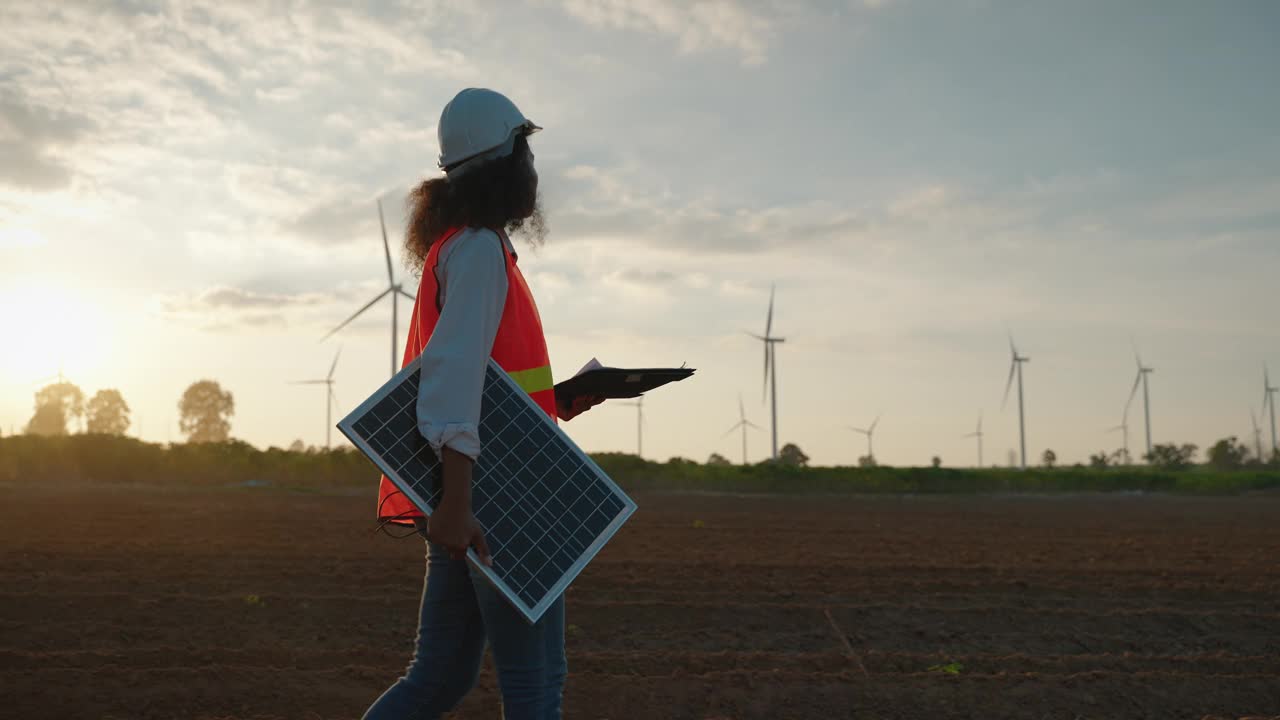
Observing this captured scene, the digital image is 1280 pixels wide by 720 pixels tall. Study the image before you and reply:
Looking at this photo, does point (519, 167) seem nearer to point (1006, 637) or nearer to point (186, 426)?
point (1006, 637)

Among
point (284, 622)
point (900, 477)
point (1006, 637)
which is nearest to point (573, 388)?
point (284, 622)

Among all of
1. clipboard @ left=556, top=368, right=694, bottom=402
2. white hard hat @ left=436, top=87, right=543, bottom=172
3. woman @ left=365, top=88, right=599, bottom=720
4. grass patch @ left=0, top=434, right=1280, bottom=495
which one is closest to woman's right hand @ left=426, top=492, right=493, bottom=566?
woman @ left=365, top=88, right=599, bottom=720

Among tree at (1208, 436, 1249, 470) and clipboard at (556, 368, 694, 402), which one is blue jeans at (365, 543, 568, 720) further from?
tree at (1208, 436, 1249, 470)

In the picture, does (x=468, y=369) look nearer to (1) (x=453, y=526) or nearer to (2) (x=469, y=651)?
(1) (x=453, y=526)

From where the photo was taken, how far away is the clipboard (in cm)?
285

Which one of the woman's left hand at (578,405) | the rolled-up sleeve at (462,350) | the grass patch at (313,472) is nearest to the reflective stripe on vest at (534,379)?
the rolled-up sleeve at (462,350)

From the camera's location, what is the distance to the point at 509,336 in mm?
2547

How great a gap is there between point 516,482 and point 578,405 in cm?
58

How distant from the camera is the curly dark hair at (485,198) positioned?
101 inches

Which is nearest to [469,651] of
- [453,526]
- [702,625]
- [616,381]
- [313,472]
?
[453,526]

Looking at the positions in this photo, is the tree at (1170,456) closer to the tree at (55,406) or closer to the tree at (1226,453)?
the tree at (1226,453)

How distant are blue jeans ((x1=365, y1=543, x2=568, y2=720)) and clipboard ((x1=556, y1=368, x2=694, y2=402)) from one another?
607mm

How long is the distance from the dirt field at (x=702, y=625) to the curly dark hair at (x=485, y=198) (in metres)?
3.14

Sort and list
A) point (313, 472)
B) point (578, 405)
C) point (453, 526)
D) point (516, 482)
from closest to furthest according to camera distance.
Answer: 1. point (453, 526)
2. point (516, 482)
3. point (578, 405)
4. point (313, 472)
